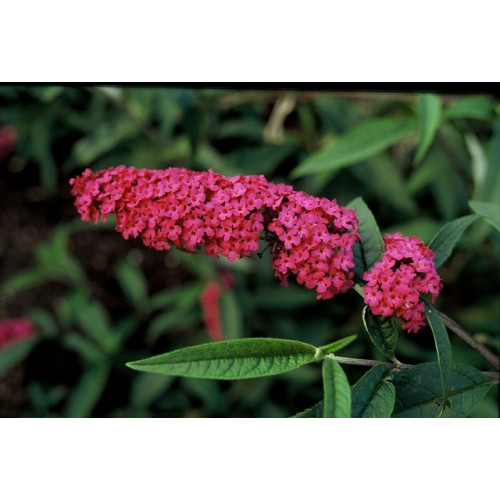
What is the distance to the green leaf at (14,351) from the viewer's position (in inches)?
74.4

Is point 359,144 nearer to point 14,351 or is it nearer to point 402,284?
point 402,284

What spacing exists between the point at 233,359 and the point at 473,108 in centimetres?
105

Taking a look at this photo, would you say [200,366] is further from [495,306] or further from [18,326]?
[18,326]

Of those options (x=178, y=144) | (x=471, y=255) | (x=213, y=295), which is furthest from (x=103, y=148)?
(x=471, y=255)

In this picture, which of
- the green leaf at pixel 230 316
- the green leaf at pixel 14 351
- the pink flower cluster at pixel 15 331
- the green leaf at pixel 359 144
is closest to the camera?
the green leaf at pixel 359 144

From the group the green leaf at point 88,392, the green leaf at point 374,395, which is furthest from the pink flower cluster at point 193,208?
the green leaf at point 88,392

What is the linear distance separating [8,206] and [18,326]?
28.9 inches

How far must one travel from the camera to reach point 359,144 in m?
1.53

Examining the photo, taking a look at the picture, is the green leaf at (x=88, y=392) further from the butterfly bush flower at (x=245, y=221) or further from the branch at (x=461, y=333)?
the branch at (x=461, y=333)

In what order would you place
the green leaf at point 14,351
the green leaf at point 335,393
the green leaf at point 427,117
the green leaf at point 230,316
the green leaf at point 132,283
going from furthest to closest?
the green leaf at point 132,283 → the green leaf at point 14,351 → the green leaf at point 230,316 → the green leaf at point 427,117 → the green leaf at point 335,393

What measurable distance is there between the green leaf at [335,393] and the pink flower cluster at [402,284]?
0.09 meters

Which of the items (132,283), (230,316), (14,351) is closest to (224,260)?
(230,316)

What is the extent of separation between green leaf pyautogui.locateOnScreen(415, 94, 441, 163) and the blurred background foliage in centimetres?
15

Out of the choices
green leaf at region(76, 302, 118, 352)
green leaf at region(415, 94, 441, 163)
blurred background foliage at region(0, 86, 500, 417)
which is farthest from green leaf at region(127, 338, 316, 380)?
green leaf at region(76, 302, 118, 352)
